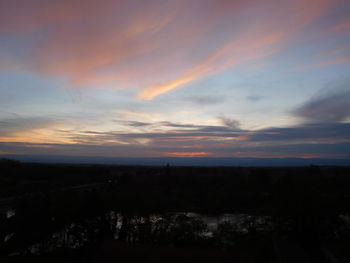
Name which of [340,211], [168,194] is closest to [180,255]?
[340,211]

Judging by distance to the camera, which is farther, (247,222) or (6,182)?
(6,182)

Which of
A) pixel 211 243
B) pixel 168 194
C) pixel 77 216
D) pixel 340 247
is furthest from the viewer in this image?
pixel 168 194

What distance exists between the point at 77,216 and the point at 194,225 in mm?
15648

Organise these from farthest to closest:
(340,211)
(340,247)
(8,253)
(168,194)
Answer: (168,194)
(340,211)
(8,253)
(340,247)

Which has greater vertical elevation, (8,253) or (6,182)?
(6,182)

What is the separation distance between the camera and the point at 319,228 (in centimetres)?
3167

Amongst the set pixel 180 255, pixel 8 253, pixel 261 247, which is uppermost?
pixel 180 255

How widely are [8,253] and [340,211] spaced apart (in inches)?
1723

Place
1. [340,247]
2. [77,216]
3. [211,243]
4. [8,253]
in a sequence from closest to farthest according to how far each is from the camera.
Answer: [340,247] → [211,243] → [8,253] → [77,216]

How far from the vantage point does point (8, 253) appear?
31.0 m

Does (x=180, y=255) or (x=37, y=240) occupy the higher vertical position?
(x=180, y=255)

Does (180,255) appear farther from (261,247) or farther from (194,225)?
(261,247)

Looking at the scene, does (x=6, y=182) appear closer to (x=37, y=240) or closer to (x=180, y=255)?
(x=37, y=240)

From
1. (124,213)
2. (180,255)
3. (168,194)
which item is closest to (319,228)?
(180,255)
